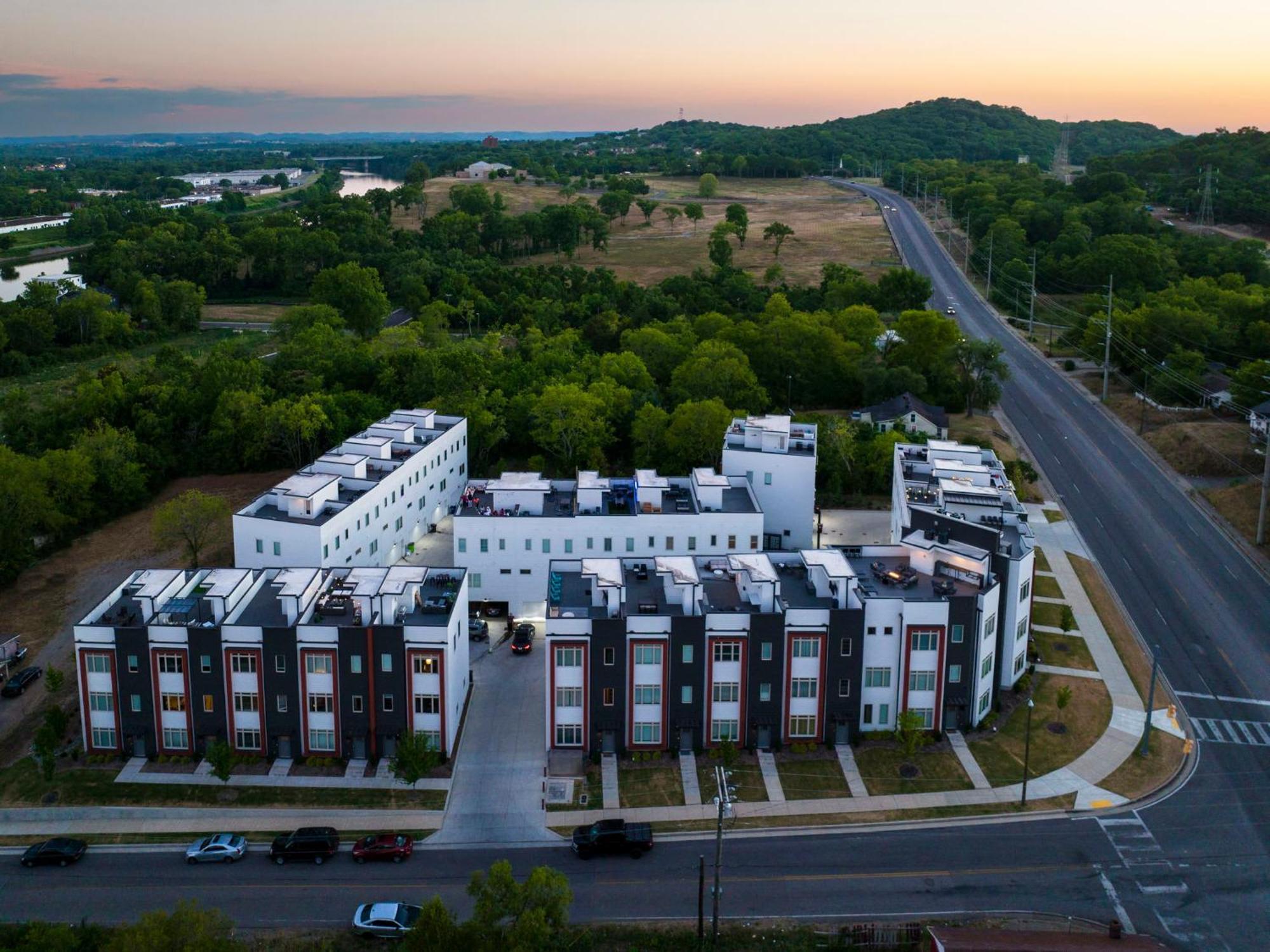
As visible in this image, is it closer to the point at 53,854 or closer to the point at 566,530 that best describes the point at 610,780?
the point at 566,530

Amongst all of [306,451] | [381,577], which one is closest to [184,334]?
[306,451]

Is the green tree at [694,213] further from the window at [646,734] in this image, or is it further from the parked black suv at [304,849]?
the parked black suv at [304,849]

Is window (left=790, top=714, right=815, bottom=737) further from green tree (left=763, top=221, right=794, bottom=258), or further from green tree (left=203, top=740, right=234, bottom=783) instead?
green tree (left=763, top=221, right=794, bottom=258)

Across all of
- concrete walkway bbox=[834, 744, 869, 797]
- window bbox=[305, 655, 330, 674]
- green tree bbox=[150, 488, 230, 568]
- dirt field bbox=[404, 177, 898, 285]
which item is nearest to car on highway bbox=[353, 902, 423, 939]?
window bbox=[305, 655, 330, 674]

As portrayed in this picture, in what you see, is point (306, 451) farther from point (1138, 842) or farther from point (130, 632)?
point (1138, 842)

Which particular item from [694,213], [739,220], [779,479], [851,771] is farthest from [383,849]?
[694,213]
